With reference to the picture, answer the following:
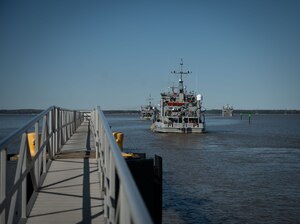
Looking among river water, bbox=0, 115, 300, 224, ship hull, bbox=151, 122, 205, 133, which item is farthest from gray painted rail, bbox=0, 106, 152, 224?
ship hull, bbox=151, 122, 205, 133

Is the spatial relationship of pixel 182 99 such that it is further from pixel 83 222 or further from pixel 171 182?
pixel 83 222

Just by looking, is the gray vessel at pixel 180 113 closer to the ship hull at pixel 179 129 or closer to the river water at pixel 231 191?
the ship hull at pixel 179 129

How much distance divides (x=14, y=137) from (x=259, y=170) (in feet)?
77.8

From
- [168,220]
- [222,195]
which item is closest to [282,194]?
[222,195]

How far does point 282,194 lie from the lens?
18.4 m

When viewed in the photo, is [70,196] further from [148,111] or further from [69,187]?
[148,111]

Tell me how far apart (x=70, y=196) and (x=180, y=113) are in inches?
2700

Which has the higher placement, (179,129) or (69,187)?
(69,187)

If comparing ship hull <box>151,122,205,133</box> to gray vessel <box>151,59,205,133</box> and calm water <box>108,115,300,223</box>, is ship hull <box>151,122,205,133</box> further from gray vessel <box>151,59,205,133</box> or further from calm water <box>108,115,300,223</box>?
calm water <box>108,115,300,223</box>

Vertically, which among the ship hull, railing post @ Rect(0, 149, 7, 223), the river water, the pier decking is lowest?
the river water

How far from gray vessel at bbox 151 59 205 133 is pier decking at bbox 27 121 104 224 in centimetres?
6164

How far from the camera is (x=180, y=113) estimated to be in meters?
74.4

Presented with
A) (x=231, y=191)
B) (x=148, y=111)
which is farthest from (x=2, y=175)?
(x=148, y=111)

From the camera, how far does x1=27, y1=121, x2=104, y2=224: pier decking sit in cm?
520
